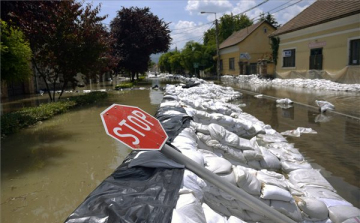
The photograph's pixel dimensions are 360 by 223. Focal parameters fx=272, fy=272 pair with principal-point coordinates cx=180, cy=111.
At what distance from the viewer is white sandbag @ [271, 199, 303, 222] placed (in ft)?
8.19

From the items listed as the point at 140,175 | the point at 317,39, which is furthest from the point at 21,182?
the point at 317,39

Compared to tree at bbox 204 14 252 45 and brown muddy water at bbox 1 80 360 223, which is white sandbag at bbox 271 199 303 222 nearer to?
brown muddy water at bbox 1 80 360 223

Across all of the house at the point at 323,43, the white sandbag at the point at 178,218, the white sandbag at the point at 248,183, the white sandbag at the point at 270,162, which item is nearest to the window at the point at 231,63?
the house at the point at 323,43

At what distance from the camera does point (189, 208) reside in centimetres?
182

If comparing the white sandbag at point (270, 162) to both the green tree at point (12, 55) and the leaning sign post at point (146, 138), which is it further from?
the green tree at point (12, 55)

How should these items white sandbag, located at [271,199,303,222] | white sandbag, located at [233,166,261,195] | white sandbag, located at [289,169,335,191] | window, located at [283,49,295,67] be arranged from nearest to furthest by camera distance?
white sandbag, located at [271,199,303,222] → white sandbag, located at [233,166,261,195] → white sandbag, located at [289,169,335,191] → window, located at [283,49,295,67]

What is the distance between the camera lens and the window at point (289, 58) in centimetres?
1945

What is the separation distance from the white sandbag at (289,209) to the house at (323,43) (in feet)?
42.2

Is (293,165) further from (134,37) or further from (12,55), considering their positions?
(134,37)

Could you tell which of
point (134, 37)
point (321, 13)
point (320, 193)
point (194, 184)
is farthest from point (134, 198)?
point (134, 37)

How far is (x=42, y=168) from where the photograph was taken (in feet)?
13.0

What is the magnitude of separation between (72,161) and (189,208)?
2992mm

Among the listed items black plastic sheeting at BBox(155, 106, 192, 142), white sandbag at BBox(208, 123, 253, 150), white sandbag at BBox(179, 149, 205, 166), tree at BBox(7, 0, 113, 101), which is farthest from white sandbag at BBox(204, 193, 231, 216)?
tree at BBox(7, 0, 113, 101)

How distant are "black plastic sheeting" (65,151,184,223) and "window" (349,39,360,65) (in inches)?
576
